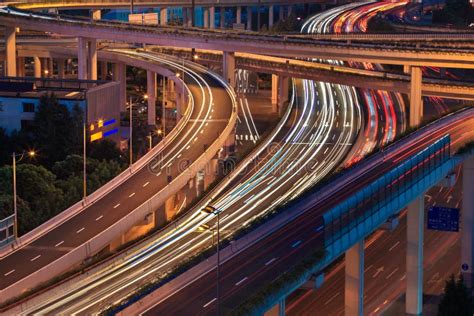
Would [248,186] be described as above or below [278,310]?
below

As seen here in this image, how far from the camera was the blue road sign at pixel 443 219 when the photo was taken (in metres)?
52.0

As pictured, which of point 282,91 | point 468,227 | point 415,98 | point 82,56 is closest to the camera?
point 468,227

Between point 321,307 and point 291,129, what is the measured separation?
134 feet

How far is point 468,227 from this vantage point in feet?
181

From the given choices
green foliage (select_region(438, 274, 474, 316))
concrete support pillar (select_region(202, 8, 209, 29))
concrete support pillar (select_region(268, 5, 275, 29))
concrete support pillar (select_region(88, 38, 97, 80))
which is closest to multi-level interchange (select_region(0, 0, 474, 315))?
concrete support pillar (select_region(88, 38, 97, 80))

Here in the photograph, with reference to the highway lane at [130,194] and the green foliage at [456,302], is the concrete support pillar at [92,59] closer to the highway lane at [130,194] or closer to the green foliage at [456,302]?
the highway lane at [130,194]

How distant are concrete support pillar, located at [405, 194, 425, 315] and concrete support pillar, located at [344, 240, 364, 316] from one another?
462 centimetres

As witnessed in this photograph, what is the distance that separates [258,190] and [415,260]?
47.0 feet

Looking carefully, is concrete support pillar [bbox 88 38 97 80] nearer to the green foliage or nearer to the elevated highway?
the elevated highway

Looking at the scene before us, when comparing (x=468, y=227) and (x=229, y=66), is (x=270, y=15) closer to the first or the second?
(x=229, y=66)

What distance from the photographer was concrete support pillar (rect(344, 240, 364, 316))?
4359 centimetres

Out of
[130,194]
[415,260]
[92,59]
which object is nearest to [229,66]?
[92,59]

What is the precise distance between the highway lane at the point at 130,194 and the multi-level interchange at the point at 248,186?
0.13 meters

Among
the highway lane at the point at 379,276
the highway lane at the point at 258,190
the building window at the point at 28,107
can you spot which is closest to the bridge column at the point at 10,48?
the highway lane at the point at 258,190
